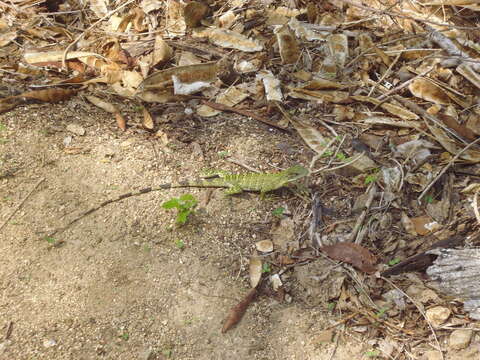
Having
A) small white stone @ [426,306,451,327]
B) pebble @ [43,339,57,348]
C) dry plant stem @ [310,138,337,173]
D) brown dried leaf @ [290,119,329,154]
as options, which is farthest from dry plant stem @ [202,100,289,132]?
pebble @ [43,339,57,348]

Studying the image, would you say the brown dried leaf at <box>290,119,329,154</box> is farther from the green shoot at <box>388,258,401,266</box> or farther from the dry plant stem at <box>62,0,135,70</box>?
the dry plant stem at <box>62,0,135,70</box>

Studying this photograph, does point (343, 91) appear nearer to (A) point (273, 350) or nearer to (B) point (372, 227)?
(B) point (372, 227)

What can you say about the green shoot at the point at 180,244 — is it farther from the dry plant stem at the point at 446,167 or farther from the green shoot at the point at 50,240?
the dry plant stem at the point at 446,167

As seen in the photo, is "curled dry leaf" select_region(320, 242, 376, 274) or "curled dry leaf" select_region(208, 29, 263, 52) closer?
"curled dry leaf" select_region(320, 242, 376, 274)

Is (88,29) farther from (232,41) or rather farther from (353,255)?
(353,255)

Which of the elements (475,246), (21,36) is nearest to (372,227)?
(475,246)
